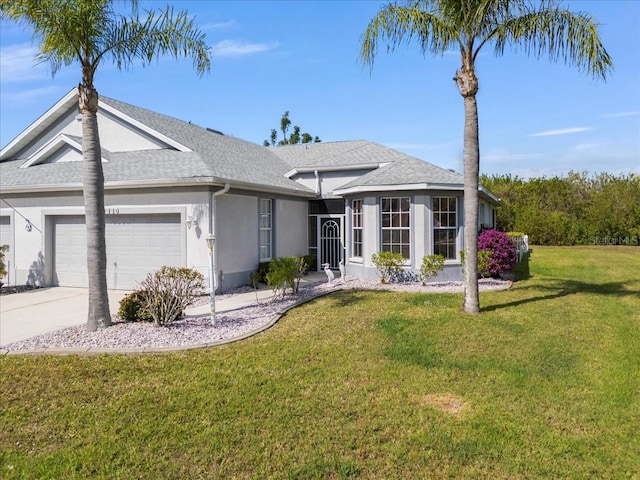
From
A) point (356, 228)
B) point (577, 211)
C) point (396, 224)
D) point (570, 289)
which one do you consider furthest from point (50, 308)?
point (577, 211)

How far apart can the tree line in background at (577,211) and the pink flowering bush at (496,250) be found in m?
20.5

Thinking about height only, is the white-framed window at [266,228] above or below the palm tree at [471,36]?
below

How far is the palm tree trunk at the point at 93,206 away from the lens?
332 inches

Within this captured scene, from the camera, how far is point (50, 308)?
1116 centimetres

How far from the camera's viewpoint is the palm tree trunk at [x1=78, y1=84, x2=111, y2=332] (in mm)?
8430

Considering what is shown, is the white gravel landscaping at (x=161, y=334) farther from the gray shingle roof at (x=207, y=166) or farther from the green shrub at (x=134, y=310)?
the gray shingle roof at (x=207, y=166)

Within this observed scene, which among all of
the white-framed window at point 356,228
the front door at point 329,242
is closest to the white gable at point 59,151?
the front door at point 329,242

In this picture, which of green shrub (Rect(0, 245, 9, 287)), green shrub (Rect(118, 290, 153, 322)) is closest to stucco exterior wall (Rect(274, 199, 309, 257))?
green shrub (Rect(118, 290, 153, 322))

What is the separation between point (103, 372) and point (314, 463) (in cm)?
379

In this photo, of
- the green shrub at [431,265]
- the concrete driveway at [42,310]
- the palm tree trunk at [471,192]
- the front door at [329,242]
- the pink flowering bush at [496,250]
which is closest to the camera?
the concrete driveway at [42,310]

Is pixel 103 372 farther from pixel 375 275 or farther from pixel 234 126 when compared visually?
pixel 234 126

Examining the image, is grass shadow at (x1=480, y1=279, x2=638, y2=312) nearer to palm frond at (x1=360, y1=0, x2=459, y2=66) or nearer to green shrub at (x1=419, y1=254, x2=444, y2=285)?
green shrub at (x1=419, y1=254, x2=444, y2=285)

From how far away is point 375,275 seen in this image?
15000 millimetres

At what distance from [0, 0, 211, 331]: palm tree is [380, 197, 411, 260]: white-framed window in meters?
7.99
